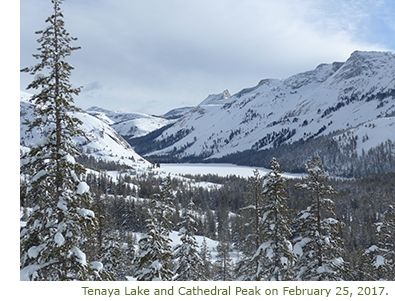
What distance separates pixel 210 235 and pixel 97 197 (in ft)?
364

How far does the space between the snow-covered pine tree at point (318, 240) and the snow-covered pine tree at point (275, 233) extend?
0.93 metres

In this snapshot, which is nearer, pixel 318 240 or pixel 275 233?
pixel 318 240

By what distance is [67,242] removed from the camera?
11391mm

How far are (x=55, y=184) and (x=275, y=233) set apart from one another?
13.4 metres

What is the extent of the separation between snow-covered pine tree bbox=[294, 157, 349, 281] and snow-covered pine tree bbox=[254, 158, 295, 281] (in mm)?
927

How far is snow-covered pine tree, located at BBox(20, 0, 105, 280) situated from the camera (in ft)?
37.3

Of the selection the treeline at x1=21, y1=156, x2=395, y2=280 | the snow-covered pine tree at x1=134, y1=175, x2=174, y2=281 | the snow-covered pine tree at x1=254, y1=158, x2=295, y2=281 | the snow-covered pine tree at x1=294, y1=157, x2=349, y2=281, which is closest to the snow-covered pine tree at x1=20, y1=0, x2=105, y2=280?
the snow-covered pine tree at x1=134, y1=175, x2=174, y2=281

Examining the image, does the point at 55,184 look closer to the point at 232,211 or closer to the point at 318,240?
the point at 318,240

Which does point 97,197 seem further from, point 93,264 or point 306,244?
point 306,244

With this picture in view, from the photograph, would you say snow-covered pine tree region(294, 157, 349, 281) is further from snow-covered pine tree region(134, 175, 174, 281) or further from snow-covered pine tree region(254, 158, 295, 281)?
snow-covered pine tree region(134, 175, 174, 281)

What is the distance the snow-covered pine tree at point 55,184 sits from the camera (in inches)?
448

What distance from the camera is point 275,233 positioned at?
18.4 metres

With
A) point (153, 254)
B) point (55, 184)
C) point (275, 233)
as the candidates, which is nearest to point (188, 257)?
point (153, 254)
